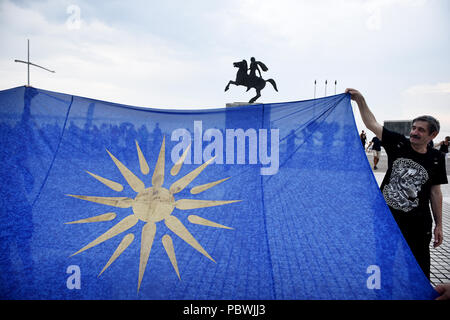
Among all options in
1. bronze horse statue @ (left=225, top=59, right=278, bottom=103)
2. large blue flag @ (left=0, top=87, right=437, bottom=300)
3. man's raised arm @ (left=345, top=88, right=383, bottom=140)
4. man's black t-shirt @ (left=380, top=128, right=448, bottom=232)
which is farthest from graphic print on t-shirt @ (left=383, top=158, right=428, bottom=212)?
bronze horse statue @ (left=225, top=59, right=278, bottom=103)

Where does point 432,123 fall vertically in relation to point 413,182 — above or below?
above

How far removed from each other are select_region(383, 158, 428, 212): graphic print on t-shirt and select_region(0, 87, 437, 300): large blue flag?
234 mm

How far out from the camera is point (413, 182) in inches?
88.7

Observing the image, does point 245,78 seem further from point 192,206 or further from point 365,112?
point 192,206

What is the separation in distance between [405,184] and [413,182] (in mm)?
63

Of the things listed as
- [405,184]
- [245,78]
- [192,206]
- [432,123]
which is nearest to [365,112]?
[432,123]

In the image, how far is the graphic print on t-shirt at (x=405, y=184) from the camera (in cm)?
224

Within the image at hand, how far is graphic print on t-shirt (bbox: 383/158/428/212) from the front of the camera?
2.24 meters

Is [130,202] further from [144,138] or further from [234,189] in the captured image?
[234,189]

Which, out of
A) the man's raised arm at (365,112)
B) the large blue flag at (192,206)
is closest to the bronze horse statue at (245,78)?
the man's raised arm at (365,112)

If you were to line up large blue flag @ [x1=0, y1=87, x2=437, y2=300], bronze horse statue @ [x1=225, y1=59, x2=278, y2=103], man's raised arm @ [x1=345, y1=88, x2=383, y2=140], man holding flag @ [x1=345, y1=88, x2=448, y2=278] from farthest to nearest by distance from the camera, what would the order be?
bronze horse statue @ [x1=225, y1=59, x2=278, y2=103], man's raised arm @ [x1=345, y1=88, x2=383, y2=140], man holding flag @ [x1=345, y1=88, x2=448, y2=278], large blue flag @ [x1=0, y1=87, x2=437, y2=300]

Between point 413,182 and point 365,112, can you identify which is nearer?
point 413,182

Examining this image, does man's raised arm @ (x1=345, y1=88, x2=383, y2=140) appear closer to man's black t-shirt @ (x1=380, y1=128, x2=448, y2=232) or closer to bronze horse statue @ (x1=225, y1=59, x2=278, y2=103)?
man's black t-shirt @ (x1=380, y1=128, x2=448, y2=232)

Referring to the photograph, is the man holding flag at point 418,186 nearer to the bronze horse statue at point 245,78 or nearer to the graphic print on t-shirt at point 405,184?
the graphic print on t-shirt at point 405,184
